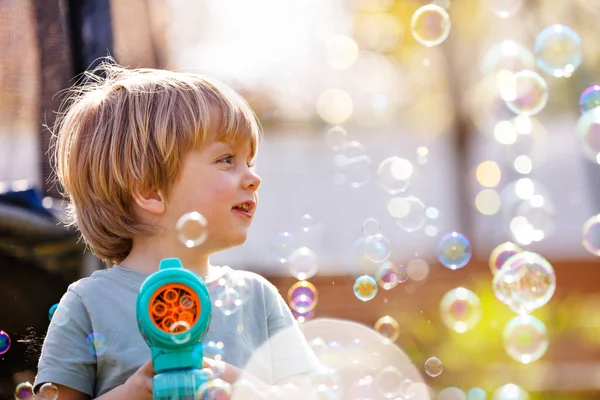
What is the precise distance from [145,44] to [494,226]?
8.23 feet

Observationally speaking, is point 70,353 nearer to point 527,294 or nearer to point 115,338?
point 115,338

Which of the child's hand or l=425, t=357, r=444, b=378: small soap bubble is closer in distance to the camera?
the child's hand

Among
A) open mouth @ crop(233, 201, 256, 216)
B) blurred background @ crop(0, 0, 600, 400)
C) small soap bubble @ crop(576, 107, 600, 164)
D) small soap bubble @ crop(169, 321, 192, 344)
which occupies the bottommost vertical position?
blurred background @ crop(0, 0, 600, 400)

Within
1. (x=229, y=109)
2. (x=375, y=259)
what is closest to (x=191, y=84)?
(x=229, y=109)

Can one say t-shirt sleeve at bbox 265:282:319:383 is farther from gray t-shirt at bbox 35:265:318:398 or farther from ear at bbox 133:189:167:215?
ear at bbox 133:189:167:215

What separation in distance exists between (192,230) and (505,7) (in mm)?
3330

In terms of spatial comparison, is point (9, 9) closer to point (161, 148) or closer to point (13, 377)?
point (13, 377)

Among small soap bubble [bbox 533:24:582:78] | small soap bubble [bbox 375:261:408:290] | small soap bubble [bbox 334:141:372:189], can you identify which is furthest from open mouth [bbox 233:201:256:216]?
small soap bubble [bbox 533:24:582:78]

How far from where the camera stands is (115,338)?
55.2 inches

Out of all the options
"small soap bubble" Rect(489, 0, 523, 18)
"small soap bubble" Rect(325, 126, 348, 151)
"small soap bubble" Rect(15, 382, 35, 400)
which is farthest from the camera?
"small soap bubble" Rect(325, 126, 348, 151)

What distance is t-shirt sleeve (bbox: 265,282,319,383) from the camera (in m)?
1.53

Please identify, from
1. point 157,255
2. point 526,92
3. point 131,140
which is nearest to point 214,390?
point 157,255

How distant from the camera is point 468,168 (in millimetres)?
4742

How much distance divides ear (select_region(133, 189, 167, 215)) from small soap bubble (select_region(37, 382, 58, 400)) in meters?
0.34
